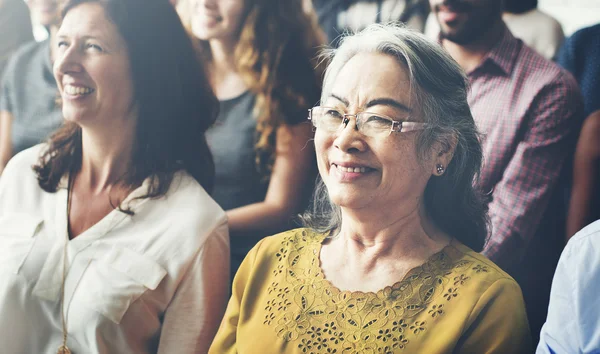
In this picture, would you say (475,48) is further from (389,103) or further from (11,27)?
(11,27)

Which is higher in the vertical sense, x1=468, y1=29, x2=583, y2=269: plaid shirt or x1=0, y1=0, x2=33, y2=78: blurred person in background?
x1=0, y1=0, x2=33, y2=78: blurred person in background

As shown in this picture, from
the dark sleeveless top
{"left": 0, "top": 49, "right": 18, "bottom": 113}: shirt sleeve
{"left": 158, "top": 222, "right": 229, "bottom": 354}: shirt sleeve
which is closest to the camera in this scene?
{"left": 158, "top": 222, "right": 229, "bottom": 354}: shirt sleeve

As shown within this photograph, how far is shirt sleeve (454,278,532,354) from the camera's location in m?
1.64

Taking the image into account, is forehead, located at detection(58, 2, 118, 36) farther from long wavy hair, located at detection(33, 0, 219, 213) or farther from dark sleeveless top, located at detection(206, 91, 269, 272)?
dark sleeveless top, located at detection(206, 91, 269, 272)

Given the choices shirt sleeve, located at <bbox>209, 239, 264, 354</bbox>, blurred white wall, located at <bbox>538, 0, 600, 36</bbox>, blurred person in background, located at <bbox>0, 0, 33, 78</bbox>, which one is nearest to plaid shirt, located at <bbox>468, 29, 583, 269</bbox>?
blurred white wall, located at <bbox>538, 0, 600, 36</bbox>

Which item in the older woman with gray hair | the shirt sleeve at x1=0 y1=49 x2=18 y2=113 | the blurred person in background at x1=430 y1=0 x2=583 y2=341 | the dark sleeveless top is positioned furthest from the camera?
the shirt sleeve at x1=0 y1=49 x2=18 y2=113

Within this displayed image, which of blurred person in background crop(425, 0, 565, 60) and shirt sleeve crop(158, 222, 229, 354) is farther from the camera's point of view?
shirt sleeve crop(158, 222, 229, 354)

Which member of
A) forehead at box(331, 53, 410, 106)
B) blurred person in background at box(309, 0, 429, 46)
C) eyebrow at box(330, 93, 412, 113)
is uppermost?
blurred person in background at box(309, 0, 429, 46)

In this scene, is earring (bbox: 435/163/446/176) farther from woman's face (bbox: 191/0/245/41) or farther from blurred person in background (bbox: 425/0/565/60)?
woman's face (bbox: 191/0/245/41)

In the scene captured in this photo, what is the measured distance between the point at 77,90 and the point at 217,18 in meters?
0.50

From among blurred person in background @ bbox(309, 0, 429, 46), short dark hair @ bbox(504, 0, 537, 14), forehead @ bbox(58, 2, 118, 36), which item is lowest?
short dark hair @ bbox(504, 0, 537, 14)

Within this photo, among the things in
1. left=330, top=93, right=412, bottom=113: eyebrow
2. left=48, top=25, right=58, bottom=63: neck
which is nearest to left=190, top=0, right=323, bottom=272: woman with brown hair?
left=330, top=93, right=412, bottom=113: eyebrow

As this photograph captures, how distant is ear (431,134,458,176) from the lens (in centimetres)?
176

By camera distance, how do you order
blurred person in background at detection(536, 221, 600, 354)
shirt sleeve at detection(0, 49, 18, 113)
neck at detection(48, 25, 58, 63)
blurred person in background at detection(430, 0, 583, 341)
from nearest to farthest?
1. blurred person in background at detection(536, 221, 600, 354)
2. blurred person in background at detection(430, 0, 583, 341)
3. neck at detection(48, 25, 58, 63)
4. shirt sleeve at detection(0, 49, 18, 113)
